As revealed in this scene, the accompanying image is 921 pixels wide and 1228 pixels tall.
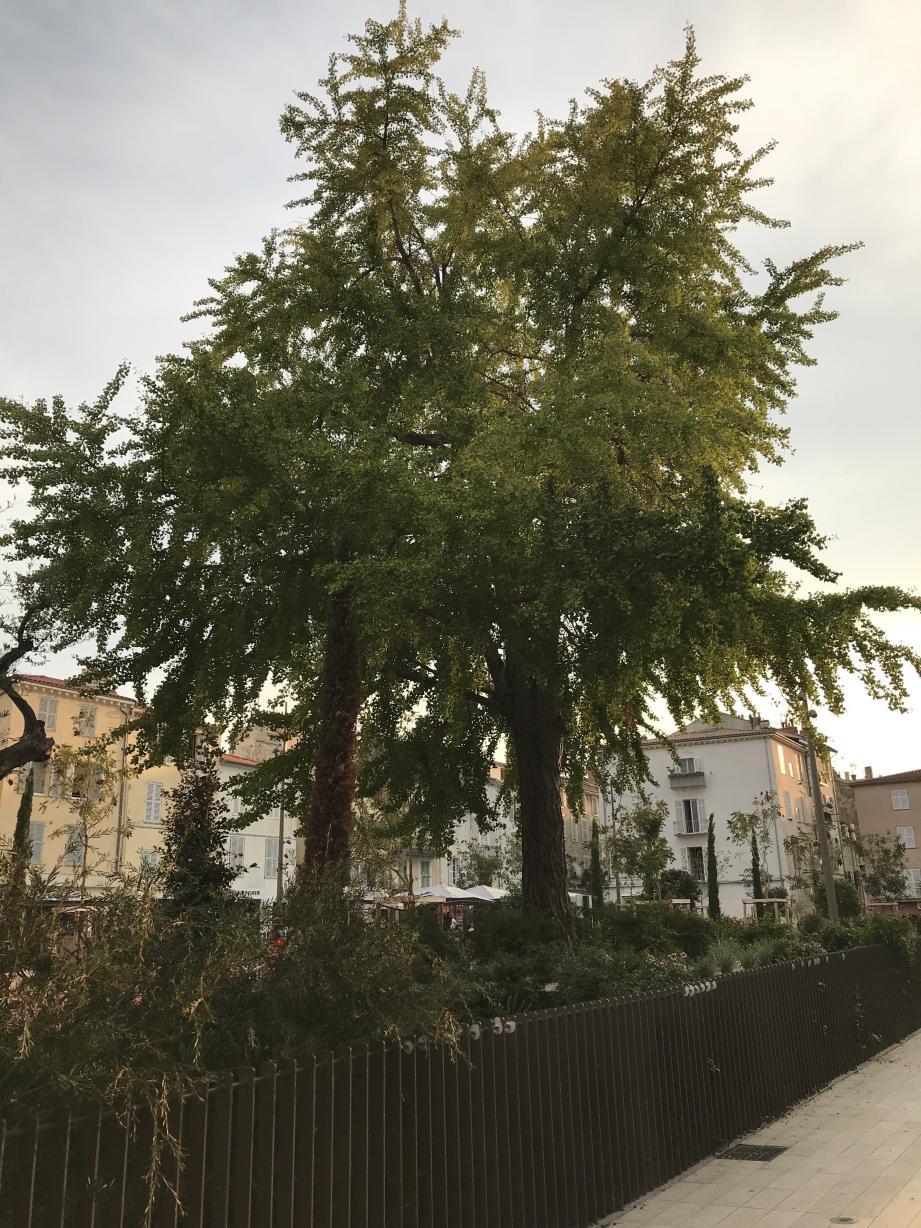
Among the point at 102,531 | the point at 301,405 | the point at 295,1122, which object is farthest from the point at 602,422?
the point at 295,1122

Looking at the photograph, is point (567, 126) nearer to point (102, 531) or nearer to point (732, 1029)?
point (102, 531)

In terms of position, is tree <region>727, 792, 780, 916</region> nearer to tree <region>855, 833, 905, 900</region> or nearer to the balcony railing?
the balcony railing

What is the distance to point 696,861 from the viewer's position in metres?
71.2

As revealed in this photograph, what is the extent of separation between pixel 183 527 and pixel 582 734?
9.49 metres

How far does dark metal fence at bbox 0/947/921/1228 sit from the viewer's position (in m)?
4.32

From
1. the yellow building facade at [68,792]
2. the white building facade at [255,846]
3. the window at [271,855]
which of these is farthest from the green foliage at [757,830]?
the yellow building facade at [68,792]

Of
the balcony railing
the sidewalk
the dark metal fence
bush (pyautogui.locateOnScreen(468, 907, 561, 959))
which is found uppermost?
the balcony railing

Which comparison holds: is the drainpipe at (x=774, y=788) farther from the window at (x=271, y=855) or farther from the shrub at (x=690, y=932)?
the shrub at (x=690, y=932)

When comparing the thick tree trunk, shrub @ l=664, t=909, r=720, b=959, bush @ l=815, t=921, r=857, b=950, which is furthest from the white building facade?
bush @ l=815, t=921, r=857, b=950

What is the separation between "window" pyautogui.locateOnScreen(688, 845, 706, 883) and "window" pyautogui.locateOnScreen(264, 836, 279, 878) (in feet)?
95.5

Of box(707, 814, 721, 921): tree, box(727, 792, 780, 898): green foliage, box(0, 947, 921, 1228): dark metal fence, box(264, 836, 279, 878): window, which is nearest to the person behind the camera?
box(0, 947, 921, 1228): dark metal fence

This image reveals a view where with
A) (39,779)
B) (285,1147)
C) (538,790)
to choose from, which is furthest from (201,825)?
(39,779)

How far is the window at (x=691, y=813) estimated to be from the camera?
72.4 m

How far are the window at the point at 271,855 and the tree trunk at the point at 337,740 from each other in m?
46.8
